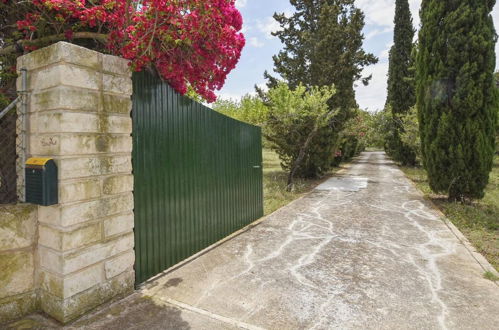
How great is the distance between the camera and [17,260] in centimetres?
266

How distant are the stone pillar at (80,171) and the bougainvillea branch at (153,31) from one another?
378 mm

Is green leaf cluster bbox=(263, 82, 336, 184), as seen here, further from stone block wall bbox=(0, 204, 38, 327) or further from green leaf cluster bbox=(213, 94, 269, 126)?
green leaf cluster bbox=(213, 94, 269, 126)

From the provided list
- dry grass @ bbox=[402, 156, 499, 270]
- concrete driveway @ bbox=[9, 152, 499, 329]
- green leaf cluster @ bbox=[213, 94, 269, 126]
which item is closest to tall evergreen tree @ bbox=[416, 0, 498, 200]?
dry grass @ bbox=[402, 156, 499, 270]

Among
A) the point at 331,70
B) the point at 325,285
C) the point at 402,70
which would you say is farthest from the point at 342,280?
the point at 402,70

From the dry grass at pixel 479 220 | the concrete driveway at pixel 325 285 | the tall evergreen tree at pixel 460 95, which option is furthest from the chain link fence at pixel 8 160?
the tall evergreen tree at pixel 460 95

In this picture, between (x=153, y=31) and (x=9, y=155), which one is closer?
(x=153, y=31)

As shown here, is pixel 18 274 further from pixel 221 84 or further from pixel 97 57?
pixel 221 84

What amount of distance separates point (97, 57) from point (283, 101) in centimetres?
849

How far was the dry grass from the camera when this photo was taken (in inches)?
190

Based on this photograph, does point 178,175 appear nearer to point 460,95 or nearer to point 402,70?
point 460,95

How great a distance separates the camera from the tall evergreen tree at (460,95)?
303 inches

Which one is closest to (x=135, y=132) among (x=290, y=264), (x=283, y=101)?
(x=290, y=264)

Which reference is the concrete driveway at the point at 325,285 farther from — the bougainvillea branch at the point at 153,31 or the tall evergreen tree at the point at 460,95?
the tall evergreen tree at the point at 460,95

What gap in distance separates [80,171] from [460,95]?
901 centimetres
